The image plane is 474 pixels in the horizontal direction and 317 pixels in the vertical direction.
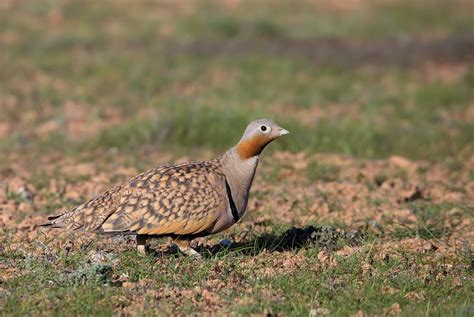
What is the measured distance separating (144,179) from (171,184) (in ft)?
0.64

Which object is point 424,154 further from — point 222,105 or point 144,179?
point 144,179

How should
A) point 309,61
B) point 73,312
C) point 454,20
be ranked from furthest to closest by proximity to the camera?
point 454,20 → point 309,61 → point 73,312

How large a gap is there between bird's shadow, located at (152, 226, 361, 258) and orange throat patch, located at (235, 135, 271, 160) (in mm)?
660

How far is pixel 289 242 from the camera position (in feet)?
23.7

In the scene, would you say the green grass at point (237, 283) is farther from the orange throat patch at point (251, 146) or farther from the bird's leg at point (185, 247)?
the orange throat patch at point (251, 146)

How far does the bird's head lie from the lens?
21.7ft

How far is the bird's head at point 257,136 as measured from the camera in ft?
21.7

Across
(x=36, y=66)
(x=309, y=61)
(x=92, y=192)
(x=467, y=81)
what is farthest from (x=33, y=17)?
(x=92, y=192)

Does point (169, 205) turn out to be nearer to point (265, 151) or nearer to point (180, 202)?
point (180, 202)

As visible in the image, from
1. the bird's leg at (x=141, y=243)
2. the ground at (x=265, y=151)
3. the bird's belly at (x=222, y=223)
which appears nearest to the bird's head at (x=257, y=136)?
the bird's belly at (x=222, y=223)

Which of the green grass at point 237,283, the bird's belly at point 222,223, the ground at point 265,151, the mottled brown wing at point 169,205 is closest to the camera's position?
the green grass at point 237,283

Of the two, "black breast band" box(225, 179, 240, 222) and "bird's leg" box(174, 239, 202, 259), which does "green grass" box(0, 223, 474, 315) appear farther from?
"black breast band" box(225, 179, 240, 222)

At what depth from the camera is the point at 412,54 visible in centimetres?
1812

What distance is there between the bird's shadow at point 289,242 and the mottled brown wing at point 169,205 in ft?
1.65
